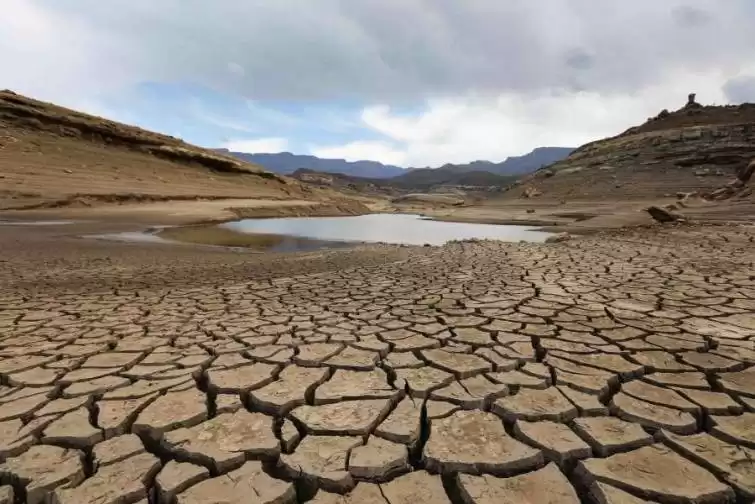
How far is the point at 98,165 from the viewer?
81.6 feet

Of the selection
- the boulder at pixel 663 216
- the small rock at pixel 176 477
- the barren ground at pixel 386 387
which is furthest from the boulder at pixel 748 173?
the small rock at pixel 176 477

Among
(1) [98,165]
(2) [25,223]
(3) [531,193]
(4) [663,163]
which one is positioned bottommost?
(2) [25,223]

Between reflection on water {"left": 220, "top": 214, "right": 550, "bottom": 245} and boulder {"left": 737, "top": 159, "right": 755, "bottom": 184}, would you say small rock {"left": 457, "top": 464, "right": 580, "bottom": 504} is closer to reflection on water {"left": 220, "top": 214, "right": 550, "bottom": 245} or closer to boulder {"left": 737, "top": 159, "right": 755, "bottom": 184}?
reflection on water {"left": 220, "top": 214, "right": 550, "bottom": 245}

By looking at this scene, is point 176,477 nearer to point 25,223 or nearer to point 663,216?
point 663,216

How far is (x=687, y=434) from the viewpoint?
5.47ft

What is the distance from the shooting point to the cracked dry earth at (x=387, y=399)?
4.69 feet

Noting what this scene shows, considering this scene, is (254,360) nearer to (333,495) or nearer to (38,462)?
(38,462)

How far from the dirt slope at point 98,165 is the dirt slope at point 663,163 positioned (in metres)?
21.9

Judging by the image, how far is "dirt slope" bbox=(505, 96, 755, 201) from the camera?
1000 inches

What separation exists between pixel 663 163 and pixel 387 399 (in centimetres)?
3325

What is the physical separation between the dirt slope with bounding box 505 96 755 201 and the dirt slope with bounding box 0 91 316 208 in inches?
862

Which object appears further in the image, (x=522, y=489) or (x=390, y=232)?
(x=390, y=232)

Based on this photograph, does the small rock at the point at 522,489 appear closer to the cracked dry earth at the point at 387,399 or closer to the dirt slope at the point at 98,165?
the cracked dry earth at the point at 387,399

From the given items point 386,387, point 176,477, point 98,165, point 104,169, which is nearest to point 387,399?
point 386,387
